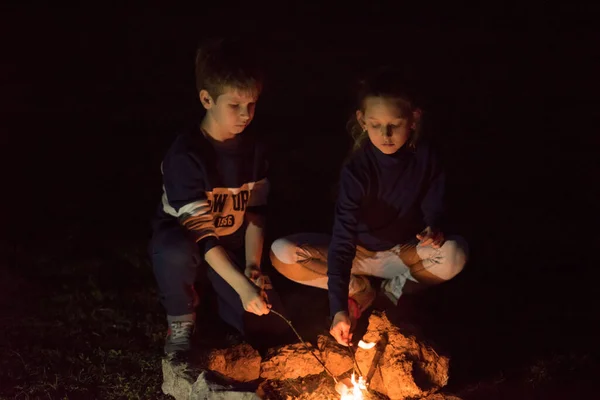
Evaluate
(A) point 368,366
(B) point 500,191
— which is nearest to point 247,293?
(A) point 368,366

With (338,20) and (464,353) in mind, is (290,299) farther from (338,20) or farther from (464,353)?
(338,20)

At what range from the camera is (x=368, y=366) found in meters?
3.13

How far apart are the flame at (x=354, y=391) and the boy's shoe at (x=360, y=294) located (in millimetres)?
811

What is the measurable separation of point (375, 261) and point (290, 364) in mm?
883

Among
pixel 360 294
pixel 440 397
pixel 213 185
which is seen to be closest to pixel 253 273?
pixel 213 185

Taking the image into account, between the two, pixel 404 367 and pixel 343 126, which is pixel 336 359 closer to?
pixel 404 367

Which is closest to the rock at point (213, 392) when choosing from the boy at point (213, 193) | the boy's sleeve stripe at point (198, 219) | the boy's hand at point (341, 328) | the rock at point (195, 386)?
the rock at point (195, 386)

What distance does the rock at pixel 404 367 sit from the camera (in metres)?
2.96

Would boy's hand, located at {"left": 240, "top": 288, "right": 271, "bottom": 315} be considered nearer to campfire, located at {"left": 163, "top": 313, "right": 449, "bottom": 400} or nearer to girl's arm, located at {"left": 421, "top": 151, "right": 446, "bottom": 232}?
campfire, located at {"left": 163, "top": 313, "right": 449, "bottom": 400}

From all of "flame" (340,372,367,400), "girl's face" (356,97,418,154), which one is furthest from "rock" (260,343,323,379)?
"girl's face" (356,97,418,154)

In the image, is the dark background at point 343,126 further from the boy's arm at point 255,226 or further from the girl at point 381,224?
the boy's arm at point 255,226

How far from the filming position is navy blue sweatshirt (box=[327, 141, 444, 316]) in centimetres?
336

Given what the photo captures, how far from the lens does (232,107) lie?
324cm

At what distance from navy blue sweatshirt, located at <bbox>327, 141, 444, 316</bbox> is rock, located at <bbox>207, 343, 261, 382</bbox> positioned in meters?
0.51
